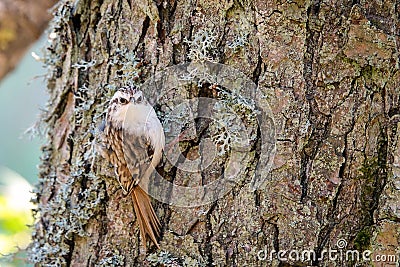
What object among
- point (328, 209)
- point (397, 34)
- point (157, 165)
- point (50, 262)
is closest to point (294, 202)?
point (328, 209)

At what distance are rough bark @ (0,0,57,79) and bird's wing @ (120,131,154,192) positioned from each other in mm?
989

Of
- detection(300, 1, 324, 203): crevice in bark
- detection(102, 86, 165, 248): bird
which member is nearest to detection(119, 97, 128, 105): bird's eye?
detection(102, 86, 165, 248): bird

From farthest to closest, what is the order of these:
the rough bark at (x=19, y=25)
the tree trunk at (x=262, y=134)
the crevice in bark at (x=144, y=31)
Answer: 1. the rough bark at (x=19, y=25)
2. the crevice in bark at (x=144, y=31)
3. the tree trunk at (x=262, y=134)

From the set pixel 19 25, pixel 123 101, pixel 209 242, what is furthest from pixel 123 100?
pixel 19 25

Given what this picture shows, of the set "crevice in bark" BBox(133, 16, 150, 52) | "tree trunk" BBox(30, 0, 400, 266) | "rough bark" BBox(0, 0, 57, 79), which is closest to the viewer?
"tree trunk" BBox(30, 0, 400, 266)

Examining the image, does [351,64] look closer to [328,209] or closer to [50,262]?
[328,209]

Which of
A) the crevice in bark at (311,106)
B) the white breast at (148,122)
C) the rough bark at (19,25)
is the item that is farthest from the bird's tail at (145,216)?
the rough bark at (19,25)

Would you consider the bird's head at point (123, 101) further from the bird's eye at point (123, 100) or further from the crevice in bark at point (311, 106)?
the crevice in bark at point (311, 106)

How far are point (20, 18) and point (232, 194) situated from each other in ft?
4.44

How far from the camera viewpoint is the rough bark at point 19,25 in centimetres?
228

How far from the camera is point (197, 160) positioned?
1.45m

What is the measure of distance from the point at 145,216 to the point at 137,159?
15 centimetres

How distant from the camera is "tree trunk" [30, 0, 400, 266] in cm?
137

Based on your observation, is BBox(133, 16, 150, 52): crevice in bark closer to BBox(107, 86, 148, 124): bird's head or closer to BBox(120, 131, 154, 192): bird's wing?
BBox(107, 86, 148, 124): bird's head
